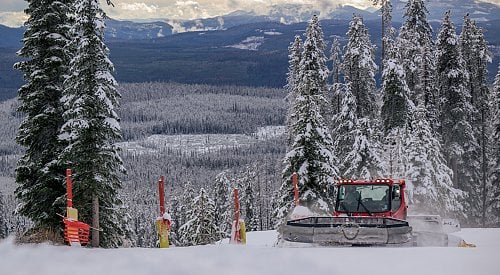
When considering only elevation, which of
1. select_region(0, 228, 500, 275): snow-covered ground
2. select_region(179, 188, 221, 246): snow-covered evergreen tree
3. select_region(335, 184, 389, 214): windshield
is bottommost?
select_region(179, 188, 221, 246): snow-covered evergreen tree

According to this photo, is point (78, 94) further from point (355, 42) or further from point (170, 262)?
Answer: point (355, 42)

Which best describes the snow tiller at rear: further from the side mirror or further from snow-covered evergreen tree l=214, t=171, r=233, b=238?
snow-covered evergreen tree l=214, t=171, r=233, b=238

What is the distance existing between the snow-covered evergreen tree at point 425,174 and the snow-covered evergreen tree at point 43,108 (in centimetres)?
2207

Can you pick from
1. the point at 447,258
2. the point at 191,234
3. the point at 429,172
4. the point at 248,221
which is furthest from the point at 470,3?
the point at 447,258

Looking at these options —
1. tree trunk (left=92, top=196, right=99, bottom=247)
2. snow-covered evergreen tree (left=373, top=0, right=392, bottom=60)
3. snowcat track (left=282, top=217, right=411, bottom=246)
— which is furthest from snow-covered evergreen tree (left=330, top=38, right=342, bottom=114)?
snowcat track (left=282, top=217, right=411, bottom=246)

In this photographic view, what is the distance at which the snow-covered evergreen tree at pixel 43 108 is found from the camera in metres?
25.1

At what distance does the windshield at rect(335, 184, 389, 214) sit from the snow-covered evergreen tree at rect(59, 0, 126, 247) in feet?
38.9

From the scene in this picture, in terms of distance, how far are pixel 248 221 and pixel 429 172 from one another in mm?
33573

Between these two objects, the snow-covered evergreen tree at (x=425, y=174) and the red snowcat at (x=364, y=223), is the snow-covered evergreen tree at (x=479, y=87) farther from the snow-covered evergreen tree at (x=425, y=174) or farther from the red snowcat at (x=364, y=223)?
the red snowcat at (x=364, y=223)

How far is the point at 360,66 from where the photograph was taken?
3962 centimetres

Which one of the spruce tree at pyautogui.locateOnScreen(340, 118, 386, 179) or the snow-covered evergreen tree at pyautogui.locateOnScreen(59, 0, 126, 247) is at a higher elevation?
the snow-covered evergreen tree at pyautogui.locateOnScreen(59, 0, 126, 247)

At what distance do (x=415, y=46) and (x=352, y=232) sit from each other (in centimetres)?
3148

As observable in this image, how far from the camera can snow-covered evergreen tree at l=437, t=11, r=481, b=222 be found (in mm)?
42812

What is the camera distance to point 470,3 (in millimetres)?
60375
